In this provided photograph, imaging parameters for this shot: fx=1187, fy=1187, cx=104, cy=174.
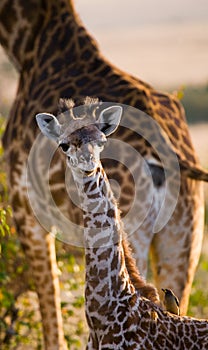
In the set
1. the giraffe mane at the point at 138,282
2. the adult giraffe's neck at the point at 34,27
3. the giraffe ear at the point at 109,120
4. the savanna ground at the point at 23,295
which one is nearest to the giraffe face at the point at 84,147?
the giraffe ear at the point at 109,120

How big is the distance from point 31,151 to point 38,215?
17.3 inches

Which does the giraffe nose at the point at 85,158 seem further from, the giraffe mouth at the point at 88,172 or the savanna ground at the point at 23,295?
the savanna ground at the point at 23,295

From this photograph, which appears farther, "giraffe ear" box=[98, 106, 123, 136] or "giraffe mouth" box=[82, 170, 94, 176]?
"giraffe ear" box=[98, 106, 123, 136]

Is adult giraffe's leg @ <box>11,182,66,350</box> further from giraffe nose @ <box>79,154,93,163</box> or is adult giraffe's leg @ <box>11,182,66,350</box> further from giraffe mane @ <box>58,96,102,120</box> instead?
giraffe nose @ <box>79,154,93,163</box>

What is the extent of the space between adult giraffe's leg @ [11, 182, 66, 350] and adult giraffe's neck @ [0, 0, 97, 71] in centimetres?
116

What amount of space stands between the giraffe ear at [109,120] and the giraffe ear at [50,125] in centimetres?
21

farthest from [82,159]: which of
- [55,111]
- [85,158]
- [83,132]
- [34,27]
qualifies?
[34,27]

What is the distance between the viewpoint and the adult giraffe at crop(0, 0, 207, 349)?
7207 mm

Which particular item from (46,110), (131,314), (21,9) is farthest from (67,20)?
(131,314)

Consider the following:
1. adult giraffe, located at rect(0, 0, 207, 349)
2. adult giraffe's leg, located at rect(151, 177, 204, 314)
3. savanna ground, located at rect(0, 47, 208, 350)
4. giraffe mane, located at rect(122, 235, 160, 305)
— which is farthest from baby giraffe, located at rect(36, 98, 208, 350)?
savanna ground, located at rect(0, 47, 208, 350)

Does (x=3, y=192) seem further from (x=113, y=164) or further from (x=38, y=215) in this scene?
(x=113, y=164)

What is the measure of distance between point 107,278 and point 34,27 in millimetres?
3398

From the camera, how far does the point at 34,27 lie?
870 cm

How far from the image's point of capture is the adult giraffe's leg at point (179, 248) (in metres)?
7.18
